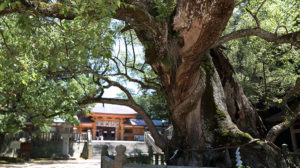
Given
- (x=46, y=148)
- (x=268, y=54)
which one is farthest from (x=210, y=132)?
(x=46, y=148)

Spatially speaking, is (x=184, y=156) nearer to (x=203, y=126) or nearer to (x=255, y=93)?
(x=203, y=126)

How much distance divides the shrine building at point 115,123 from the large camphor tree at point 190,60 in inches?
842

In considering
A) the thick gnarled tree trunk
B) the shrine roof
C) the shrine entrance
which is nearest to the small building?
the shrine roof

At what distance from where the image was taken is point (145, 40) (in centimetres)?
Answer: 577

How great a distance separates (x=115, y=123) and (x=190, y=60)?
2562 centimetres

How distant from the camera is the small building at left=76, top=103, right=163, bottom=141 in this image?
1090 inches

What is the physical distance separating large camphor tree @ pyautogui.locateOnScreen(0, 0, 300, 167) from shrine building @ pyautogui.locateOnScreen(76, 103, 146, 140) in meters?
21.4

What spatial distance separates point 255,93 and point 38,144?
1526 centimetres

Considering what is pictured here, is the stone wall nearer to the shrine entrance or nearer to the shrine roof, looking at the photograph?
the shrine roof

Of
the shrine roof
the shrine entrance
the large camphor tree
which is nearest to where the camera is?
the large camphor tree

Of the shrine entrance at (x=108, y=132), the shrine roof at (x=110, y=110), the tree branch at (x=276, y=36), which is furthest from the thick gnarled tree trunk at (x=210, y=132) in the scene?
the shrine entrance at (x=108, y=132)

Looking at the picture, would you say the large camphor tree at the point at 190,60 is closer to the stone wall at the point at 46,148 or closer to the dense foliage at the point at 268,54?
the dense foliage at the point at 268,54

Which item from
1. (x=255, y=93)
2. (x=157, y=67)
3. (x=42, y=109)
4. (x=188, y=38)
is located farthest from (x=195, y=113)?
(x=255, y=93)

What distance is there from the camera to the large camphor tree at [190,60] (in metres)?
4.08
